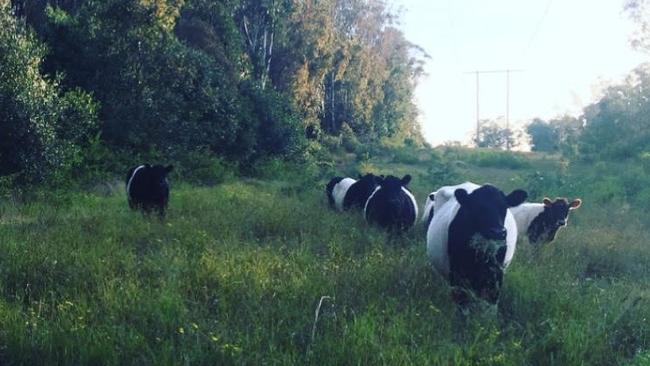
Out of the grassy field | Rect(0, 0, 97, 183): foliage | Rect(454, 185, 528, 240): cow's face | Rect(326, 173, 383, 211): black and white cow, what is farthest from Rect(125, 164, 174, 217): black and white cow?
Rect(454, 185, 528, 240): cow's face

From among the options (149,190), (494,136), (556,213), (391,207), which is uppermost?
(494,136)

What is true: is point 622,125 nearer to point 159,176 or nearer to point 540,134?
point 159,176

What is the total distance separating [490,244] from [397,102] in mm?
50044

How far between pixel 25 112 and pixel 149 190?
13.5 ft

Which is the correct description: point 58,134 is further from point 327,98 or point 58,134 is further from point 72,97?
point 327,98

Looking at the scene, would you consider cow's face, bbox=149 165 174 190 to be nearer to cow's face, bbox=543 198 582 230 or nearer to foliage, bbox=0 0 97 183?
foliage, bbox=0 0 97 183

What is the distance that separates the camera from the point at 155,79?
21.6 meters

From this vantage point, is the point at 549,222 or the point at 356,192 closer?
the point at 549,222

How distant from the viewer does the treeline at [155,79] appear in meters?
15.7

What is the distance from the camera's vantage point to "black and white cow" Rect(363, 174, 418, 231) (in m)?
11.9

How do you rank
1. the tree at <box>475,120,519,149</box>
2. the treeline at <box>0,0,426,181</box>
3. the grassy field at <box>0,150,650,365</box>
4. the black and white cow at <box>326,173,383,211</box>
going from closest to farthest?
the grassy field at <box>0,150,650,365</box> → the black and white cow at <box>326,173,383,211</box> → the treeline at <box>0,0,426,181</box> → the tree at <box>475,120,519,149</box>

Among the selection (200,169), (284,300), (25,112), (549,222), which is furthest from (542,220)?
(200,169)

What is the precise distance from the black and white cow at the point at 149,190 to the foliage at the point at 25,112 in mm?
3409

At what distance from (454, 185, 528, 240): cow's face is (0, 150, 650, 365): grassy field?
840mm
